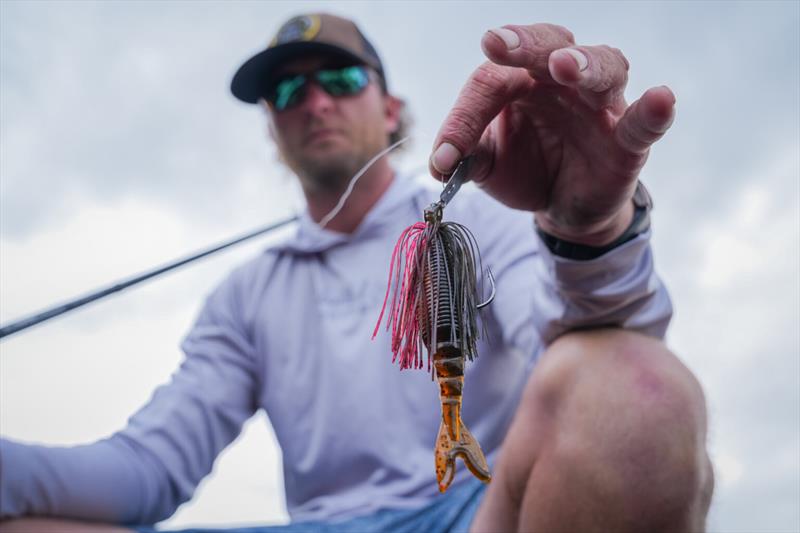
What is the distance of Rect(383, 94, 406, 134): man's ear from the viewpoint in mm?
3932

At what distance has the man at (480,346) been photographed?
1.57m

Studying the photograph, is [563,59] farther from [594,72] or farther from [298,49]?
[298,49]

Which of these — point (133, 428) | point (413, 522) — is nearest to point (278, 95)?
point (133, 428)

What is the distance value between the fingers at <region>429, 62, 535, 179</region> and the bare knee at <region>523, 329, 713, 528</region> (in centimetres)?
62

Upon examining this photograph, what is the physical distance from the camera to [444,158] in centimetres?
136

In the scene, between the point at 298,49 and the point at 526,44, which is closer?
the point at 526,44

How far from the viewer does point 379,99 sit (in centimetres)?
371

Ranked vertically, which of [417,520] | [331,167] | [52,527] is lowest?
[417,520]

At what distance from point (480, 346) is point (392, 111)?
274 cm

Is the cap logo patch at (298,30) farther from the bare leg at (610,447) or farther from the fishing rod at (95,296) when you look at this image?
the bare leg at (610,447)

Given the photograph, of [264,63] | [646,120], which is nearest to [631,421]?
[646,120]

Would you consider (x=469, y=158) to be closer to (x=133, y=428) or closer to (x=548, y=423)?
(x=548, y=423)

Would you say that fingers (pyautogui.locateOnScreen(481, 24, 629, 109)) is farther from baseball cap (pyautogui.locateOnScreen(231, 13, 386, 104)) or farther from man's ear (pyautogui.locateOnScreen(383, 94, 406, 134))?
man's ear (pyautogui.locateOnScreen(383, 94, 406, 134))

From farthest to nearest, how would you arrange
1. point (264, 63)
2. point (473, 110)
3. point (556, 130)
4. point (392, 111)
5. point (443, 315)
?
point (392, 111)
point (264, 63)
point (556, 130)
point (473, 110)
point (443, 315)
